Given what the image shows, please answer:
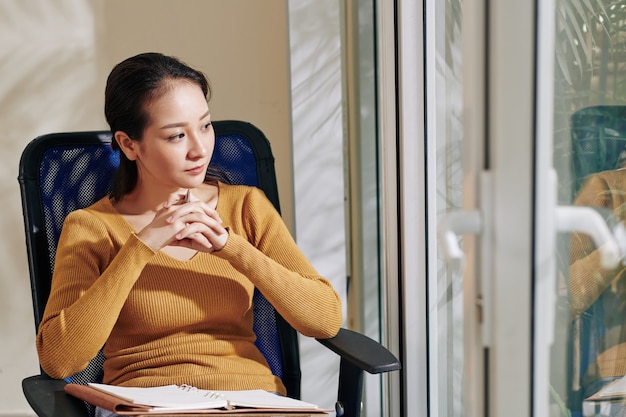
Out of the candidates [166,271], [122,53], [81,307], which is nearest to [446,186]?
[166,271]

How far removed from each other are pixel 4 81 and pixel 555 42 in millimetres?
2095

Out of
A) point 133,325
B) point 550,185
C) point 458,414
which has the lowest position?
point 458,414

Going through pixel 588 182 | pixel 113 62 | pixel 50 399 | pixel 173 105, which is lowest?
pixel 50 399

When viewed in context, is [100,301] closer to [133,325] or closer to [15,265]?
[133,325]

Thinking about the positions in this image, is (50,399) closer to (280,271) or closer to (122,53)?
(280,271)

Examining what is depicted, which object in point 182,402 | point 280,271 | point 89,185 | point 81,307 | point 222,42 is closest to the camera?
point 182,402

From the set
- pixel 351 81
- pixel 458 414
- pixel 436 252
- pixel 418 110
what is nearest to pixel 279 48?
pixel 351 81

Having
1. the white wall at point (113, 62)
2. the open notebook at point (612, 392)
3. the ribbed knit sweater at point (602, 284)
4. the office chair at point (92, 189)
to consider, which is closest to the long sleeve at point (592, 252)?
the ribbed knit sweater at point (602, 284)

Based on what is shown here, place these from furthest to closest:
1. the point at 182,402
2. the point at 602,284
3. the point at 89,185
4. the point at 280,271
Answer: the point at 89,185 < the point at 280,271 < the point at 182,402 < the point at 602,284

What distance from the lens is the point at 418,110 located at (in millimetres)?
1929

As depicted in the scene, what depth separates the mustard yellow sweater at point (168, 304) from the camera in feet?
5.55

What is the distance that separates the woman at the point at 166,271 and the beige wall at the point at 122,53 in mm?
845

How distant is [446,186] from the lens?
1.71 m

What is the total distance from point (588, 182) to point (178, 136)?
0.92 m
